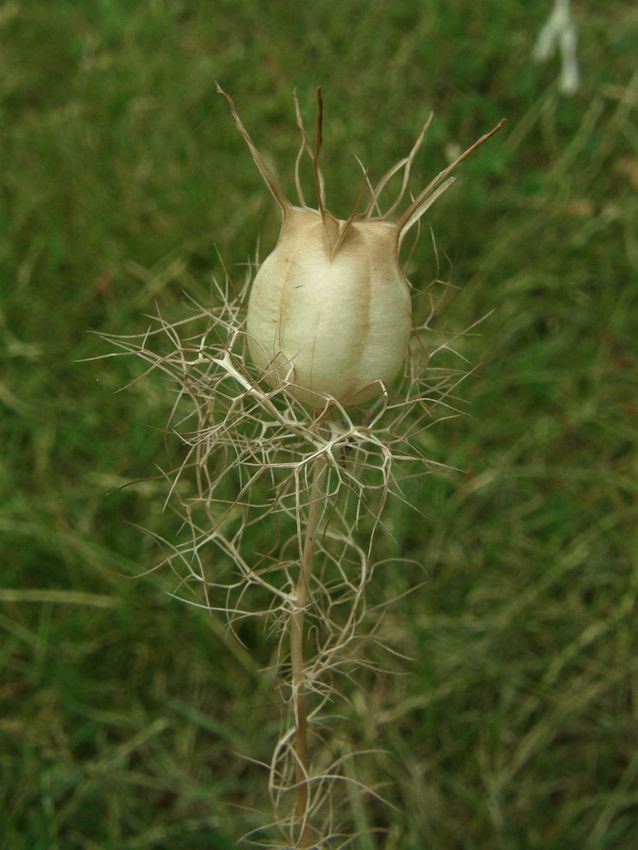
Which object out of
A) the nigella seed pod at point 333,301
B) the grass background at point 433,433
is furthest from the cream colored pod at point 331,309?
the grass background at point 433,433

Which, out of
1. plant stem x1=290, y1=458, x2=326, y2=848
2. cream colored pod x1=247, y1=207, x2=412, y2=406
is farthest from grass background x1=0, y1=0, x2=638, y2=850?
cream colored pod x1=247, y1=207, x2=412, y2=406

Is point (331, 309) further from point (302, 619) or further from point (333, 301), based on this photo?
point (302, 619)

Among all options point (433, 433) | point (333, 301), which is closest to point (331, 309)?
point (333, 301)

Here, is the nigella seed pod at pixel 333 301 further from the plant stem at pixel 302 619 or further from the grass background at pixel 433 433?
the grass background at pixel 433 433

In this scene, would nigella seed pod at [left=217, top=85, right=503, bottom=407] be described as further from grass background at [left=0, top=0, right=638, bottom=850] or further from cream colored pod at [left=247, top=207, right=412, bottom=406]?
grass background at [left=0, top=0, right=638, bottom=850]

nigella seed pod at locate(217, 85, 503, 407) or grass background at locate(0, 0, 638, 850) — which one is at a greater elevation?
nigella seed pod at locate(217, 85, 503, 407)

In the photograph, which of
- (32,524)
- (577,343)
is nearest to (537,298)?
(577,343)
